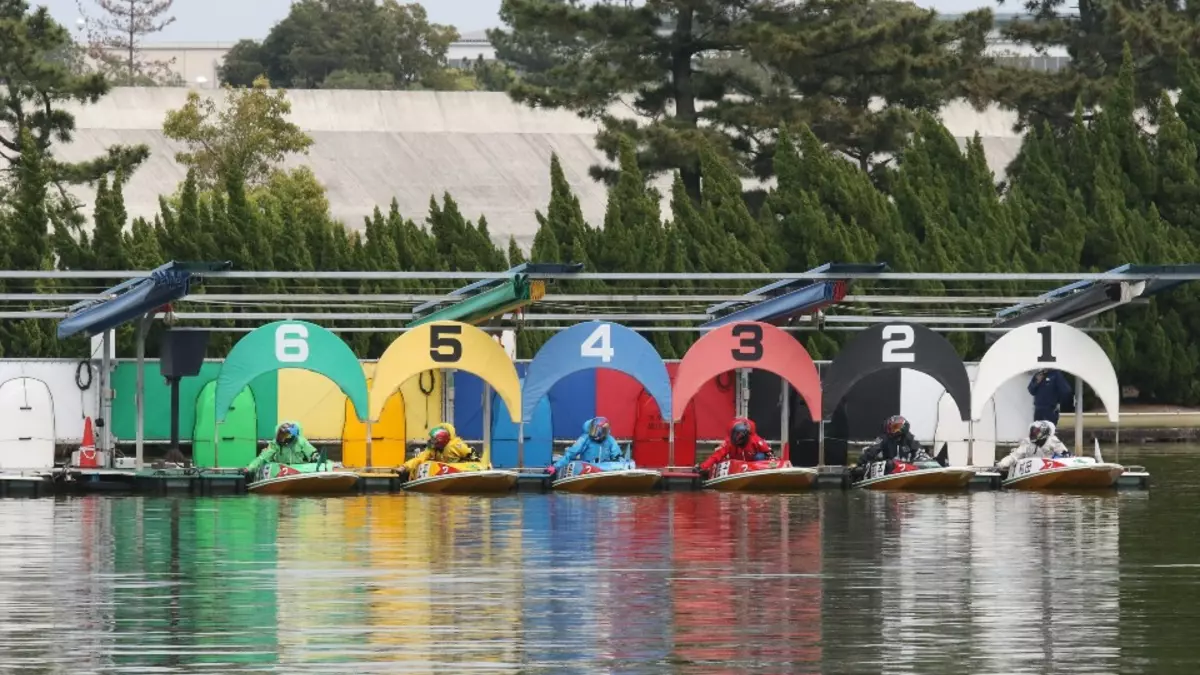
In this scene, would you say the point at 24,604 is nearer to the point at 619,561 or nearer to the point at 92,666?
the point at 92,666

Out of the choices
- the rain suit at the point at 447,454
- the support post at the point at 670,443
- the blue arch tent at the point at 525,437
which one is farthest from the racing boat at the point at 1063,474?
the rain suit at the point at 447,454

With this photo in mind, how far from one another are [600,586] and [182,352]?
20964 millimetres

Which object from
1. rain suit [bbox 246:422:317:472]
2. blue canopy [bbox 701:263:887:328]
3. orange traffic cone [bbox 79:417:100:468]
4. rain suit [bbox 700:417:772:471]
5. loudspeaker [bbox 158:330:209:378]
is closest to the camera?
rain suit [bbox 246:422:317:472]

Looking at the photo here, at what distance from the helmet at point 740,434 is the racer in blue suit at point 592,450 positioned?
2.04 meters

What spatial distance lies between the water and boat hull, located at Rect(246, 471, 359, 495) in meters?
1.49

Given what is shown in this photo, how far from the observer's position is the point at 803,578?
31.6 meters

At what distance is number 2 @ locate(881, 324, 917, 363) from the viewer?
47938mm

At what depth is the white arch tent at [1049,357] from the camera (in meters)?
47.9

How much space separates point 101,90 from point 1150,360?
3005 centimetres

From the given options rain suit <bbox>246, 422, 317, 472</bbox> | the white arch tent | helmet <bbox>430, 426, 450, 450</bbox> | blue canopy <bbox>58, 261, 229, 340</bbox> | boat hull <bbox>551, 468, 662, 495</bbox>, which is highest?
blue canopy <bbox>58, 261, 229, 340</bbox>

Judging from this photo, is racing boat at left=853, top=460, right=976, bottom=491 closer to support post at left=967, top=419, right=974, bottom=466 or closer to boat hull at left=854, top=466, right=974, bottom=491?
boat hull at left=854, top=466, right=974, bottom=491

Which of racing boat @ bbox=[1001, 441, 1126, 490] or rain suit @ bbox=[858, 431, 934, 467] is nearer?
racing boat @ bbox=[1001, 441, 1126, 490]

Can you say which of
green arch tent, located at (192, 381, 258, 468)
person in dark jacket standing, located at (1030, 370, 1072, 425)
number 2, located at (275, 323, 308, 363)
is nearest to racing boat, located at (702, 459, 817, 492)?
person in dark jacket standing, located at (1030, 370, 1072, 425)

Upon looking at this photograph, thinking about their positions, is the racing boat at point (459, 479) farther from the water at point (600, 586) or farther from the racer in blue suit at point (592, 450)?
the water at point (600, 586)
